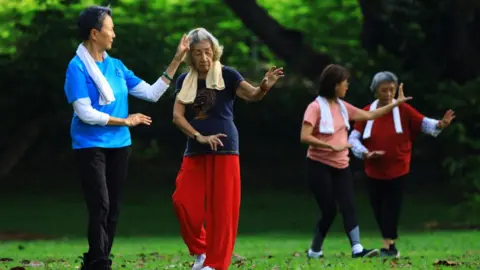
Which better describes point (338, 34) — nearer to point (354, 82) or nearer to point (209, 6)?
point (209, 6)

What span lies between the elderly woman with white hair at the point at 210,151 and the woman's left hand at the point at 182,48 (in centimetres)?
5

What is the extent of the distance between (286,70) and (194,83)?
19131mm

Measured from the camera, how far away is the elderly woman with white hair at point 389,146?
12008mm

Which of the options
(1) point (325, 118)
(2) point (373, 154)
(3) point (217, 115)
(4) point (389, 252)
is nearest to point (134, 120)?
(3) point (217, 115)

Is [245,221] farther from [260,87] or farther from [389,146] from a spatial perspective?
[260,87]

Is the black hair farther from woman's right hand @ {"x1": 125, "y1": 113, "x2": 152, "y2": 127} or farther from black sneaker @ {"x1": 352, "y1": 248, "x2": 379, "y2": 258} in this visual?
black sneaker @ {"x1": 352, "y1": 248, "x2": 379, "y2": 258}

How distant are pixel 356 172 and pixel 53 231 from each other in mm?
6485

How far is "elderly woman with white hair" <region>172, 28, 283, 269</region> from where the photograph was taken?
8.73 m

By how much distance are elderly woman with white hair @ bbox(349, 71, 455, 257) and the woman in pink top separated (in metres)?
0.37

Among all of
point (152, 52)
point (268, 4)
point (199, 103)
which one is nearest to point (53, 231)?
point (152, 52)

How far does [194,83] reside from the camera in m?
8.90

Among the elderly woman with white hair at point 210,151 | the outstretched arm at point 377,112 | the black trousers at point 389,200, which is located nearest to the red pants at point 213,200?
A: the elderly woman with white hair at point 210,151

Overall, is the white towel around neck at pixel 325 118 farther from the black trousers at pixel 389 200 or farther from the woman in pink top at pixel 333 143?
the black trousers at pixel 389 200

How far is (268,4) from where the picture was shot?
3644 centimetres
